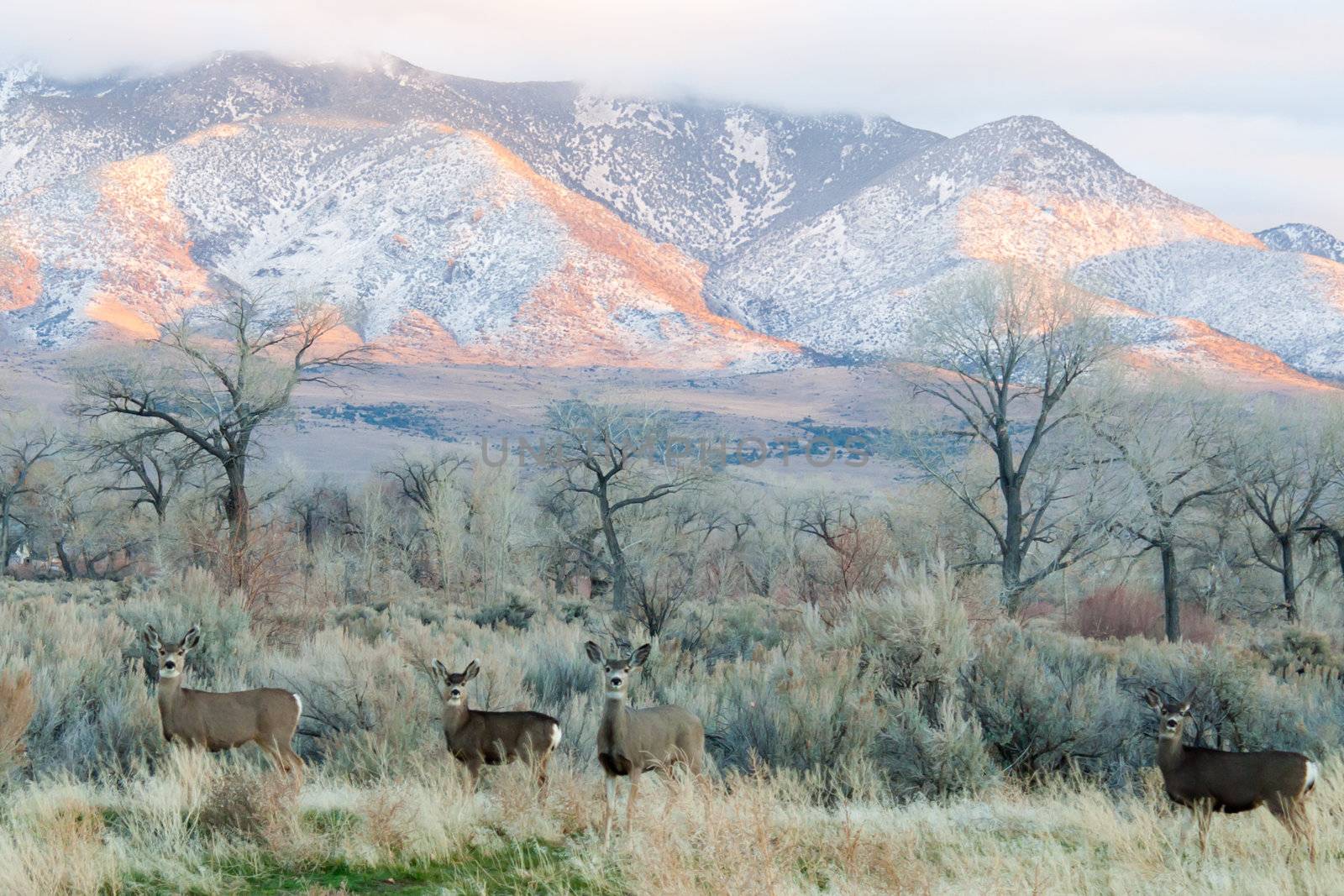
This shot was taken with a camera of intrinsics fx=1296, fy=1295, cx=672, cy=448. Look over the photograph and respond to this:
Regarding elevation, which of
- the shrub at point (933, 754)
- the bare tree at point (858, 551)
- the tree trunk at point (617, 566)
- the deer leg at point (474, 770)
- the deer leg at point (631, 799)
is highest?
the deer leg at point (631, 799)

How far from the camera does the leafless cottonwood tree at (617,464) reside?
119ft

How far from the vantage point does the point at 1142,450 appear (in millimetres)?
29906

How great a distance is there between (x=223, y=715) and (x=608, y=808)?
3250 mm

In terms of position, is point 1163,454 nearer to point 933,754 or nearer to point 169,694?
point 933,754

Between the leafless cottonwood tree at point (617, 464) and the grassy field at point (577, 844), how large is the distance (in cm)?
2254

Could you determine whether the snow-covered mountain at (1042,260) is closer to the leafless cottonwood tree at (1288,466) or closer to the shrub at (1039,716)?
the leafless cottonwood tree at (1288,466)

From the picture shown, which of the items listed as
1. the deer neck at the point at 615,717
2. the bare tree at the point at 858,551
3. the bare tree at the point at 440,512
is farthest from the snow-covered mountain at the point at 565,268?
→ the deer neck at the point at 615,717

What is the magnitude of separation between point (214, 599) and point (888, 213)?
605 ft

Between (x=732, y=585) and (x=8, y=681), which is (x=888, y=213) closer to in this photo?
(x=732, y=585)

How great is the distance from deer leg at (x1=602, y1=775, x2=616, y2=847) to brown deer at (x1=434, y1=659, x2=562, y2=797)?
66 centimetres

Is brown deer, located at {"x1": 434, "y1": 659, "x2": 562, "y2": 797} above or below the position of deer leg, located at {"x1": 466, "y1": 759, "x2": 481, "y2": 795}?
above

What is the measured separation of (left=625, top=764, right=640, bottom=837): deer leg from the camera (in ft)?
24.6

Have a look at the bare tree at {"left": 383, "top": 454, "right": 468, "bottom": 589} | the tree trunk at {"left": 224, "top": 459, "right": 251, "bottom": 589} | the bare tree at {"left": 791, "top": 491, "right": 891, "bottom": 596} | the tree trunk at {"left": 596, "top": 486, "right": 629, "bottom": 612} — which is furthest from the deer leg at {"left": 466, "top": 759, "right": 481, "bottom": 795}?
the bare tree at {"left": 383, "top": 454, "right": 468, "bottom": 589}

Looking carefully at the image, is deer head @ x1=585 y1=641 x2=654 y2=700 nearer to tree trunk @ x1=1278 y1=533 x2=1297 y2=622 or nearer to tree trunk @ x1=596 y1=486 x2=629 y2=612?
tree trunk @ x1=596 y1=486 x2=629 y2=612
